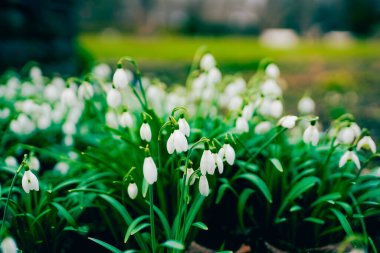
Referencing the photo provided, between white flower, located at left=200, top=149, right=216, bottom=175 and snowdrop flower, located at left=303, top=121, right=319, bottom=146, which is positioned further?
snowdrop flower, located at left=303, top=121, right=319, bottom=146

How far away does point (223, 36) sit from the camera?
81.8 feet

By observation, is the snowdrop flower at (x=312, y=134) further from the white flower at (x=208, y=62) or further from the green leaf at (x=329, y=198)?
the white flower at (x=208, y=62)

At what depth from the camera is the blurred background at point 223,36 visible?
6199mm

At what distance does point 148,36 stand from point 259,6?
19.6 ft

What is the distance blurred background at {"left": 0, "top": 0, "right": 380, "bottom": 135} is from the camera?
620cm

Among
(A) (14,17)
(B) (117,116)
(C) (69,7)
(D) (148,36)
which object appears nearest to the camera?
(B) (117,116)

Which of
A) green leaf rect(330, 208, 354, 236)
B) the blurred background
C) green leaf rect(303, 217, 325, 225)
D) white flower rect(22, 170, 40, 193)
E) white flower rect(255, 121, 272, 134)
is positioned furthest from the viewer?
the blurred background

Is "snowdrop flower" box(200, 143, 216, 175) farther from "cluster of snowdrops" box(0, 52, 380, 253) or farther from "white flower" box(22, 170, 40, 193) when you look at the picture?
"white flower" box(22, 170, 40, 193)

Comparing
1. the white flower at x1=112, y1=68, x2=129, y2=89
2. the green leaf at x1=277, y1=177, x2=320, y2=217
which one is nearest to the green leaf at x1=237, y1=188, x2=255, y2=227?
the green leaf at x1=277, y1=177, x2=320, y2=217

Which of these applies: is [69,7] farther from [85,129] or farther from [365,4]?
[365,4]

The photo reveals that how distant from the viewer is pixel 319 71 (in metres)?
9.64

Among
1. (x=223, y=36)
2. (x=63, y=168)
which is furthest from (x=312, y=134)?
(x=223, y=36)

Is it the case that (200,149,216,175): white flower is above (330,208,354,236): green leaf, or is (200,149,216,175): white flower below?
above

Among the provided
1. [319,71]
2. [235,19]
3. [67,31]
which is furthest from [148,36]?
[67,31]
